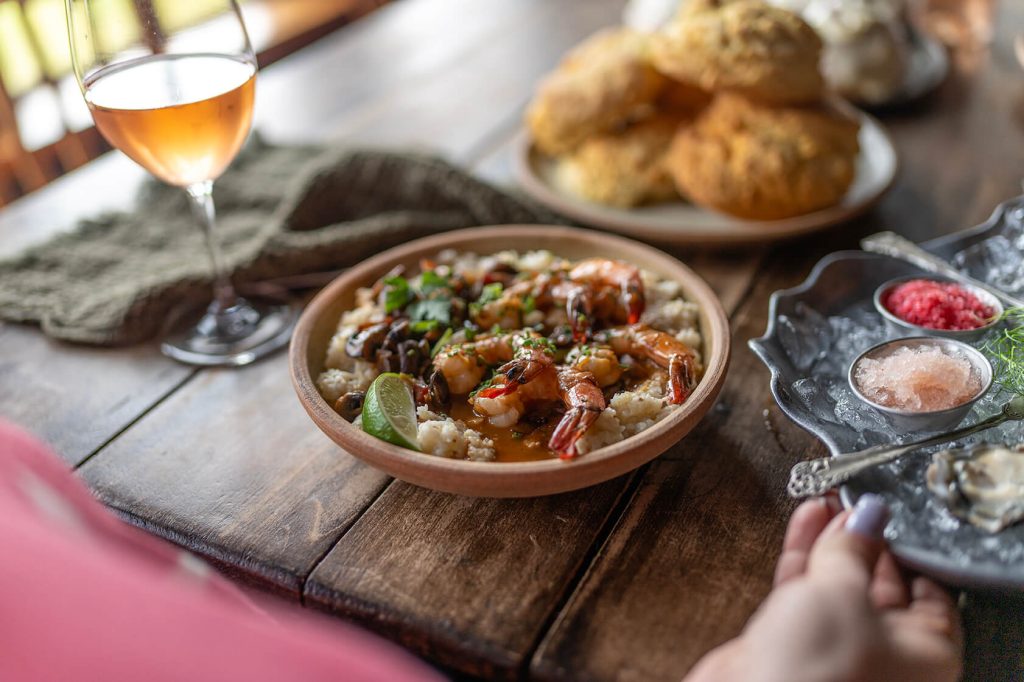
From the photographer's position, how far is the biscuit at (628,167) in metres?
2.09

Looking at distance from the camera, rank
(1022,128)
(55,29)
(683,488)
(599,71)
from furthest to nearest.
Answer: (55,29), (1022,128), (599,71), (683,488)

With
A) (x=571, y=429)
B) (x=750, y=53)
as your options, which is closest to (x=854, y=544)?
(x=571, y=429)

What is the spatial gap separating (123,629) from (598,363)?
771mm

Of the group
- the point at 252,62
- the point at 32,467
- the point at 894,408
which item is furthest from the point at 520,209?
the point at 32,467

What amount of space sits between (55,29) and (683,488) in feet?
15.1

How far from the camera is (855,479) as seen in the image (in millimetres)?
1174

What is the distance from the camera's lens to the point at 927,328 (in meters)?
1.41

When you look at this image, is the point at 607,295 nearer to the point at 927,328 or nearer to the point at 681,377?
the point at 681,377

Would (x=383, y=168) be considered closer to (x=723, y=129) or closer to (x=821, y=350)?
(x=723, y=129)

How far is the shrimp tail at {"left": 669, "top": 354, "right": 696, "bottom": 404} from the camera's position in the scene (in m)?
1.30

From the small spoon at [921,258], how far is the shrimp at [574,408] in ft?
2.37

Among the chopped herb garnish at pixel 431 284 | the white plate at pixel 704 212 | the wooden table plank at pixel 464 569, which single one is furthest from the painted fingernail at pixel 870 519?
the white plate at pixel 704 212

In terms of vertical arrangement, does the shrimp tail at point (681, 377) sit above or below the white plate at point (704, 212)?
above

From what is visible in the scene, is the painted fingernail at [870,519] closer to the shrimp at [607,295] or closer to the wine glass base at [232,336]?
the shrimp at [607,295]
